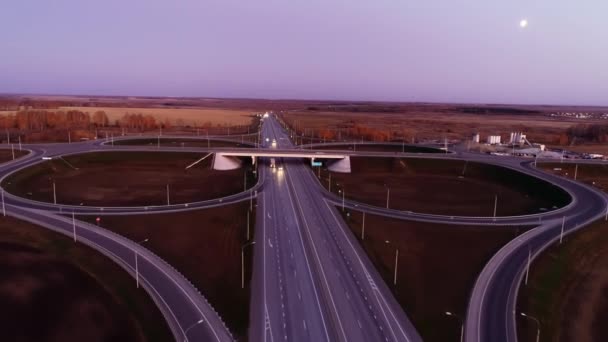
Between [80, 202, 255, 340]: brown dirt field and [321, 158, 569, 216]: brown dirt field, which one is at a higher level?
[321, 158, 569, 216]: brown dirt field

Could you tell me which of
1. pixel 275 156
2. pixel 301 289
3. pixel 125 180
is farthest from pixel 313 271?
pixel 275 156

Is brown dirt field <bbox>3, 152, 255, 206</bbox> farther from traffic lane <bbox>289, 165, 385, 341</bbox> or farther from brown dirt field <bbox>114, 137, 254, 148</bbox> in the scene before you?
traffic lane <bbox>289, 165, 385, 341</bbox>

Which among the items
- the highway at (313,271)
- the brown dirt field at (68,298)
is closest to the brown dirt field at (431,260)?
the highway at (313,271)

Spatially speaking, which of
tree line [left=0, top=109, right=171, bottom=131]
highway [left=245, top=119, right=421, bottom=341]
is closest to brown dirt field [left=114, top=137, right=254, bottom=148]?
tree line [left=0, top=109, right=171, bottom=131]

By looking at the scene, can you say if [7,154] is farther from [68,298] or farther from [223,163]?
[68,298]

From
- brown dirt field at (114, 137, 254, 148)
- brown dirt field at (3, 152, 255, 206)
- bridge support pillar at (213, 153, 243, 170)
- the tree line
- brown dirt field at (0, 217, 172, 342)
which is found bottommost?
brown dirt field at (0, 217, 172, 342)

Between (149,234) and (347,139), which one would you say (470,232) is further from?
(347,139)
